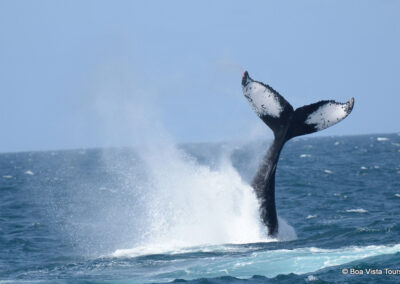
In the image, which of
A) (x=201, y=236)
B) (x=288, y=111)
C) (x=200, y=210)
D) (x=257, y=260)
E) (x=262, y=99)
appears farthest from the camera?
(x=200, y=210)

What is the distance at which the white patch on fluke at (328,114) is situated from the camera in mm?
13144

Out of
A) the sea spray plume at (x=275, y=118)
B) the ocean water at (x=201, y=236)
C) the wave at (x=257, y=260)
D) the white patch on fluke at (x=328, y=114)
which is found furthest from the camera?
the sea spray plume at (x=275, y=118)

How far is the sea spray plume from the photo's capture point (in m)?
13.3

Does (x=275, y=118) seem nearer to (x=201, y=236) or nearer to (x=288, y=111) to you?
(x=288, y=111)

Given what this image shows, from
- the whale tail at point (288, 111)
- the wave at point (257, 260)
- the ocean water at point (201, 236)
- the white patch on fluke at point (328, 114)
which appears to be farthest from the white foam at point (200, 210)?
the white patch on fluke at point (328, 114)

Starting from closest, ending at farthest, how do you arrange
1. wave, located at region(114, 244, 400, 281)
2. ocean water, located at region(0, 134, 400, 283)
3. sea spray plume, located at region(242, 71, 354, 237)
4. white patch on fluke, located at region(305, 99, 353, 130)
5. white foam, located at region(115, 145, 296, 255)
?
Result: wave, located at region(114, 244, 400, 281) → ocean water, located at region(0, 134, 400, 283) → white patch on fluke, located at region(305, 99, 353, 130) → sea spray plume, located at region(242, 71, 354, 237) → white foam, located at region(115, 145, 296, 255)

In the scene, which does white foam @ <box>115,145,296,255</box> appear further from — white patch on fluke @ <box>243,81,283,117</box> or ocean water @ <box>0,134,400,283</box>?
white patch on fluke @ <box>243,81,283,117</box>

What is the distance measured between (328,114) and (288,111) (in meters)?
0.74

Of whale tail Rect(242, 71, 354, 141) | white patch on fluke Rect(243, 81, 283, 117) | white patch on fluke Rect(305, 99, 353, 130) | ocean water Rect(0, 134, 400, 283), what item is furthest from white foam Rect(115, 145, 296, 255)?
white patch on fluke Rect(305, 99, 353, 130)

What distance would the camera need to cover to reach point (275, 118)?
13727 millimetres

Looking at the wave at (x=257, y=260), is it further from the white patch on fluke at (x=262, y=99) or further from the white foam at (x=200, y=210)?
the white patch on fluke at (x=262, y=99)

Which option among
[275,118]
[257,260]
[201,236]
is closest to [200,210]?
[201,236]

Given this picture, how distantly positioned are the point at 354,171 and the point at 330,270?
2637cm

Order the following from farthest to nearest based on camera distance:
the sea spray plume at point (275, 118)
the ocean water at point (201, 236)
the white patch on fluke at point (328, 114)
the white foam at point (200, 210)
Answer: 1. the white foam at point (200, 210)
2. the sea spray plume at point (275, 118)
3. the white patch on fluke at point (328, 114)
4. the ocean water at point (201, 236)
